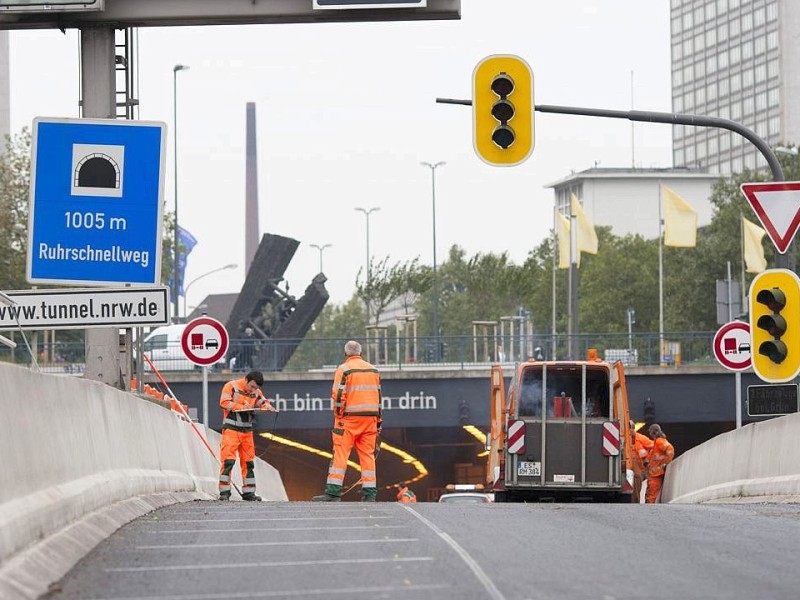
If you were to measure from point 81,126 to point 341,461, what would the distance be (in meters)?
7.27

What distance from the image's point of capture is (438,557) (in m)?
9.63

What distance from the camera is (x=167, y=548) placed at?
33.9ft

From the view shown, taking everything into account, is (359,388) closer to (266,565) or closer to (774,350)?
(774,350)

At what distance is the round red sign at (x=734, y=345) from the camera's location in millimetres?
27109

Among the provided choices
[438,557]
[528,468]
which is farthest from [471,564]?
[528,468]

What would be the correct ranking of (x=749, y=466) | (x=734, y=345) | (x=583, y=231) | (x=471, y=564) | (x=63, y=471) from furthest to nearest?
(x=583, y=231), (x=734, y=345), (x=749, y=466), (x=63, y=471), (x=471, y=564)

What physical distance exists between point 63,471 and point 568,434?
1459cm

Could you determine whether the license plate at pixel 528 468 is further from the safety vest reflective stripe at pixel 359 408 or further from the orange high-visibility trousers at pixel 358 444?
the safety vest reflective stripe at pixel 359 408

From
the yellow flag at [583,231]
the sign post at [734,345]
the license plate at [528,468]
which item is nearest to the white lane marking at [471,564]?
the license plate at [528,468]

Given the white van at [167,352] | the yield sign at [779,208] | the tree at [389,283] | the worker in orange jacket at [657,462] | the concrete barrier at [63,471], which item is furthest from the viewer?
the tree at [389,283]

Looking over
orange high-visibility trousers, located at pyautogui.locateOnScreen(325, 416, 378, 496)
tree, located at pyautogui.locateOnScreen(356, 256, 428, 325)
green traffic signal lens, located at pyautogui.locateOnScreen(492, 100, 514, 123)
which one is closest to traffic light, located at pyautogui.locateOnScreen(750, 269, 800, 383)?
green traffic signal lens, located at pyautogui.locateOnScreen(492, 100, 514, 123)

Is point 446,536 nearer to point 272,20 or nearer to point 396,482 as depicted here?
point 272,20

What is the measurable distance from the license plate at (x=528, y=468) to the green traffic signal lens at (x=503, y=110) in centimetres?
681

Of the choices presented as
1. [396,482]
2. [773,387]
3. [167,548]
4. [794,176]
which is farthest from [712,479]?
[794,176]
